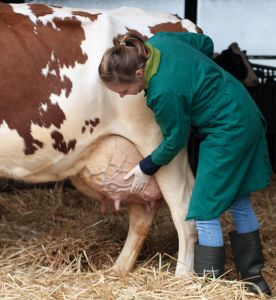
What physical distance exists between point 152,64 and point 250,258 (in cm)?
110

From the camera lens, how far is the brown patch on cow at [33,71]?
376 cm

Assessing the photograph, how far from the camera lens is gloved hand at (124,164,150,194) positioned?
12.6 feet

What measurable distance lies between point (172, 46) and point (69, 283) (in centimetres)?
125

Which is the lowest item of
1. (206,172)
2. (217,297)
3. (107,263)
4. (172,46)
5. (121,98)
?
(107,263)

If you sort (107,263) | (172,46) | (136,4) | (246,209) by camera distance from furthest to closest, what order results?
(136,4) < (107,263) < (246,209) < (172,46)

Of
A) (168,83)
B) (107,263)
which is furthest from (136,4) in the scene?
(168,83)

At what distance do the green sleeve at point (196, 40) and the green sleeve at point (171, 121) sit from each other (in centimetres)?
52

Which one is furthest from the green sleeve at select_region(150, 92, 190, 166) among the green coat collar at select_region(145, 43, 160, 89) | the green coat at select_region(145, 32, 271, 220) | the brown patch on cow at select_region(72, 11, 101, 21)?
the brown patch on cow at select_region(72, 11, 101, 21)

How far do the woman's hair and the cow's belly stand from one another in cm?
60

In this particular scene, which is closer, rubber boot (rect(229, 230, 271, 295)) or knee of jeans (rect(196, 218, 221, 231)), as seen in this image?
knee of jeans (rect(196, 218, 221, 231))

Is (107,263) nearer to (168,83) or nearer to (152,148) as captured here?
(152,148)

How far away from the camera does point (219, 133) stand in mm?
3531

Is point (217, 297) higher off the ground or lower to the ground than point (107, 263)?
higher

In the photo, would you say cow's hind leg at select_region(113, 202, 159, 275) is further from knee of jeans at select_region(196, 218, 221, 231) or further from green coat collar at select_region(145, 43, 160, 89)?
green coat collar at select_region(145, 43, 160, 89)
